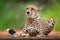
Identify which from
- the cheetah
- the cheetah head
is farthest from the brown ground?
the cheetah head

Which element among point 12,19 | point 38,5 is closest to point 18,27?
point 12,19

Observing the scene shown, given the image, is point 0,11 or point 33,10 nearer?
point 33,10

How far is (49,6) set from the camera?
1.78 m

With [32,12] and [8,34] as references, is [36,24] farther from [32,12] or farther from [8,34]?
[8,34]

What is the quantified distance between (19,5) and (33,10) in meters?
0.16

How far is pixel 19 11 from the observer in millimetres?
1784

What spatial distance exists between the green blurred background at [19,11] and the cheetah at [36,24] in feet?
0.17

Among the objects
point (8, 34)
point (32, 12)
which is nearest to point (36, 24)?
point (32, 12)

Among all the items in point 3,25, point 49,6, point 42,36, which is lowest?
point 42,36

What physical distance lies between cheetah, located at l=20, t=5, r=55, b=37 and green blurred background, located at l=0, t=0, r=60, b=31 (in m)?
0.05

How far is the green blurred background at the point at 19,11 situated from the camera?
5.73 feet

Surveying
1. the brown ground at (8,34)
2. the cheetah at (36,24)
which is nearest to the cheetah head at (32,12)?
the cheetah at (36,24)

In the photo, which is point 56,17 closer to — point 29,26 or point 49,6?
point 49,6

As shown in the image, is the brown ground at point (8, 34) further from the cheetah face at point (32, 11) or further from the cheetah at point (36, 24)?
the cheetah face at point (32, 11)
